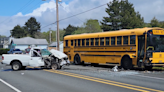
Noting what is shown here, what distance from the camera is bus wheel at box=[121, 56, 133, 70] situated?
1684cm

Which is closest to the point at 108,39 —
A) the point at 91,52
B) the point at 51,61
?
the point at 91,52

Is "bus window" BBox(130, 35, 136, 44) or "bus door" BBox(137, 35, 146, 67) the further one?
"bus window" BBox(130, 35, 136, 44)

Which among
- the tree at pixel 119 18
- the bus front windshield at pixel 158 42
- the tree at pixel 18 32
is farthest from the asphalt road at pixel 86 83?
the tree at pixel 18 32

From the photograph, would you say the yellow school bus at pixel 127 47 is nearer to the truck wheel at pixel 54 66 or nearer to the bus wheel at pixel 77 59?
the bus wheel at pixel 77 59

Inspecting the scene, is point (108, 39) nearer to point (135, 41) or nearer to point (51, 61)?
point (135, 41)

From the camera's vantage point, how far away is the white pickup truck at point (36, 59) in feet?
55.2

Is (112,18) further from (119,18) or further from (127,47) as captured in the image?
(127,47)

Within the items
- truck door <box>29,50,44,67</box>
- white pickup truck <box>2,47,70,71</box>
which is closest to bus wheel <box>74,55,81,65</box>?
white pickup truck <box>2,47,70,71</box>

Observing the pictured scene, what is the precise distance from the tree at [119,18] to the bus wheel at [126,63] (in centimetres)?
4279

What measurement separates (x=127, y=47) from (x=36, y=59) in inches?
270

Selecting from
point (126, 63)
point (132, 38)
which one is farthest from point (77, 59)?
point (132, 38)

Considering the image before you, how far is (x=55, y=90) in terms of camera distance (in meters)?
9.07

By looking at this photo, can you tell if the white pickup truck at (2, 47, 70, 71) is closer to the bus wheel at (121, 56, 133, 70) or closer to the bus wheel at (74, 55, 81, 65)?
the bus wheel at (121, 56, 133, 70)

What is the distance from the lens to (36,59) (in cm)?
1689
